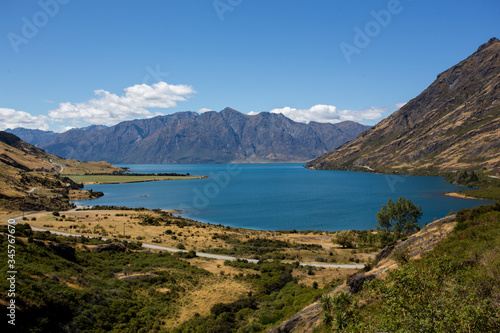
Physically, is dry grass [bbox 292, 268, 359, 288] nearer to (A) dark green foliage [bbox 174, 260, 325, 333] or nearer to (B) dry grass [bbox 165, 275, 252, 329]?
(A) dark green foliage [bbox 174, 260, 325, 333]

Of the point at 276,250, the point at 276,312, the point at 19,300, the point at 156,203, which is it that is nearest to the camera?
the point at 19,300

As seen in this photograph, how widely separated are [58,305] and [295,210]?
346ft

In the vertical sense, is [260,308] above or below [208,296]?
above

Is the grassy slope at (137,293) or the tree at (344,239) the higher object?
the grassy slope at (137,293)

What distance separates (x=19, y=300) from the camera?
22219mm

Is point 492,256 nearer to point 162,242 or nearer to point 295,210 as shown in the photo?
point 162,242

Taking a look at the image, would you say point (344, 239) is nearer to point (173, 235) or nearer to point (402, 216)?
point (402, 216)

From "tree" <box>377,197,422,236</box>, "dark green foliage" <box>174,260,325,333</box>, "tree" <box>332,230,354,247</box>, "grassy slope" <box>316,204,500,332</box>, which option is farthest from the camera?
"tree" <box>377,197,422,236</box>

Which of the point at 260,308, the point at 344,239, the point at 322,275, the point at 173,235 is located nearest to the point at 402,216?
the point at 344,239

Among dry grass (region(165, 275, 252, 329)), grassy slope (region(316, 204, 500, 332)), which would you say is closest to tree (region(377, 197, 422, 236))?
dry grass (region(165, 275, 252, 329))

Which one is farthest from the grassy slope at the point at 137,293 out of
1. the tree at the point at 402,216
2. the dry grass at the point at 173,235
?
the tree at the point at 402,216

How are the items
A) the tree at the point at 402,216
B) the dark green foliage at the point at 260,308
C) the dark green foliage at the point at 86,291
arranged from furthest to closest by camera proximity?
the tree at the point at 402,216 → the dark green foliage at the point at 260,308 → the dark green foliage at the point at 86,291

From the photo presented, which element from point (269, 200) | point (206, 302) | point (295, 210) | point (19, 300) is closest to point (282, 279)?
point (206, 302)

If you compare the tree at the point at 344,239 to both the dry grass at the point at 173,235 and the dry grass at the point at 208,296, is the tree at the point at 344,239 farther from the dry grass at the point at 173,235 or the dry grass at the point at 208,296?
the dry grass at the point at 208,296
